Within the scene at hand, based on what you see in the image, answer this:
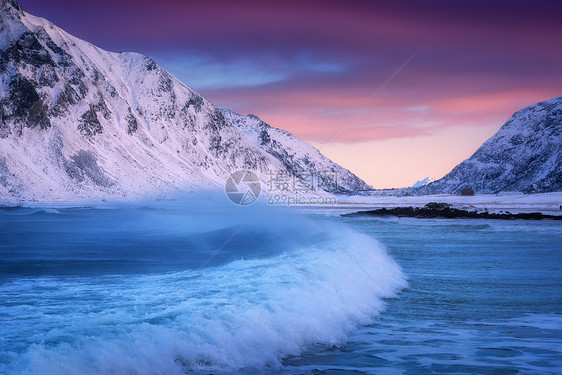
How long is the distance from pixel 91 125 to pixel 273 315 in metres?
129

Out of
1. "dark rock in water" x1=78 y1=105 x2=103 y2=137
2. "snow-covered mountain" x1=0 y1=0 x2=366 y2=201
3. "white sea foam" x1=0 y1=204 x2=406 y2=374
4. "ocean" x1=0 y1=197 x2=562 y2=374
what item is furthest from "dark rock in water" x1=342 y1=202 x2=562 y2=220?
"dark rock in water" x1=78 y1=105 x2=103 y2=137

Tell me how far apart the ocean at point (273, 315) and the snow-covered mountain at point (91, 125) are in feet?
279

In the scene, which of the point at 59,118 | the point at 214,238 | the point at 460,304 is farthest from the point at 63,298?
the point at 59,118

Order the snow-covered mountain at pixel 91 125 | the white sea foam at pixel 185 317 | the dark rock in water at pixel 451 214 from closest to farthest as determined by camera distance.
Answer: the white sea foam at pixel 185 317 → the dark rock in water at pixel 451 214 → the snow-covered mountain at pixel 91 125

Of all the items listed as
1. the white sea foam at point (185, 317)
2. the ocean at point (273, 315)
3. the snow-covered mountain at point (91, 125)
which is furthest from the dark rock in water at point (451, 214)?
the snow-covered mountain at point (91, 125)

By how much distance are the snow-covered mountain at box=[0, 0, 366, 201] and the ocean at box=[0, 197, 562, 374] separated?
3348 inches

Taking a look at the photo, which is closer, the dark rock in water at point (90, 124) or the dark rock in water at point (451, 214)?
the dark rock in water at point (451, 214)

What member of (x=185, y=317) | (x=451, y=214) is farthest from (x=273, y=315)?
(x=451, y=214)

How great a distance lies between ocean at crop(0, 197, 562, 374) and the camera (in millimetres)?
7789

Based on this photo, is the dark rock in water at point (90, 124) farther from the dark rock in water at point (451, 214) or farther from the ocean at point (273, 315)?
the ocean at point (273, 315)

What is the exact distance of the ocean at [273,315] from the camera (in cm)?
779

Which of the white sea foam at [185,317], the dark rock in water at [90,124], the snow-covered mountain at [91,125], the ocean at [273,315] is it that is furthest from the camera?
the dark rock in water at [90,124]

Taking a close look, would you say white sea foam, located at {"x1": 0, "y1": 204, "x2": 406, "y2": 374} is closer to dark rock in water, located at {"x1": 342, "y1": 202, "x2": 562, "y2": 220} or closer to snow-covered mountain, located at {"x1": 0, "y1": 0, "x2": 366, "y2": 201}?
dark rock in water, located at {"x1": 342, "y1": 202, "x2": 562, "y2": 220}

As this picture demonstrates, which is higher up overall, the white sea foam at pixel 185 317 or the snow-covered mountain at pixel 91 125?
the snow-covered mountain at pixel 91 125
